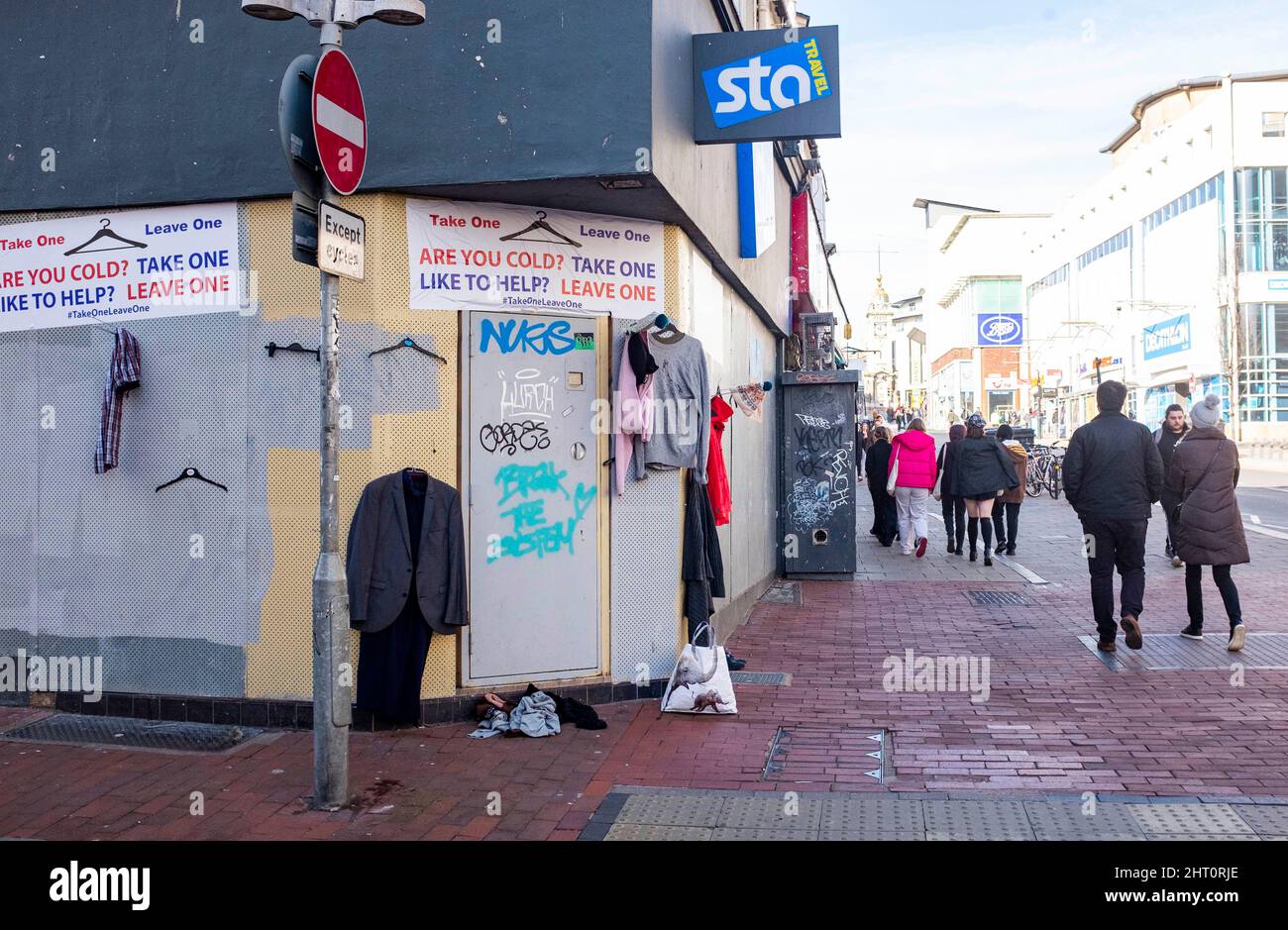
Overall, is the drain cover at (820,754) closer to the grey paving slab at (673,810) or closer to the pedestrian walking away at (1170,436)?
the grey paving slab at (673,810)

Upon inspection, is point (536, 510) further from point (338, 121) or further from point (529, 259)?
point (338, 121)

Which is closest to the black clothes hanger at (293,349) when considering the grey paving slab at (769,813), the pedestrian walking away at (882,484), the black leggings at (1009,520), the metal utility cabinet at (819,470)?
the grey paving slab at (769,813)

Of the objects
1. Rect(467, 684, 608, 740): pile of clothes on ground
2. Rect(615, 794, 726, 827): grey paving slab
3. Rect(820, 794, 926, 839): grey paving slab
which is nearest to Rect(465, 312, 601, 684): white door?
Rect(467, 684, 608, 740): pile of clothes on ground

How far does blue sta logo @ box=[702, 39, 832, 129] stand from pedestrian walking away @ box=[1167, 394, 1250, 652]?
4.10 m

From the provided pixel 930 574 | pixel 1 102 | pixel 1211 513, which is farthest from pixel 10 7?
pixel 930 574

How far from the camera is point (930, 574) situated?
14.2 meters

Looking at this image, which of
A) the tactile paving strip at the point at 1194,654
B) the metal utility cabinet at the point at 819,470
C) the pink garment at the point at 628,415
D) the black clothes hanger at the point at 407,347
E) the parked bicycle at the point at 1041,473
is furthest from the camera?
the parked bicycle at the point at 1041,473

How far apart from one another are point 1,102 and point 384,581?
3.99 metres

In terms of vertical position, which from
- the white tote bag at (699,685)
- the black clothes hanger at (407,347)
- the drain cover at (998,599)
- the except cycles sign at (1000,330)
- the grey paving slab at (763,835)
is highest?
the except cycles sign at (1000,330)

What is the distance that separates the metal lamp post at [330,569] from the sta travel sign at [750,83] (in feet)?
9.94

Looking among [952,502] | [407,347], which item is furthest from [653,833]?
[952,502]

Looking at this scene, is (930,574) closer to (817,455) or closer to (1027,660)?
(817,455)

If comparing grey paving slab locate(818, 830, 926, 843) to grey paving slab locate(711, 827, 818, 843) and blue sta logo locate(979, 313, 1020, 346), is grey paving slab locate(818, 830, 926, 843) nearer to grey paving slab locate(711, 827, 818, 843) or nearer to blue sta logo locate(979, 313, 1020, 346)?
grey paving slab locate(711, 827, 818, 843)

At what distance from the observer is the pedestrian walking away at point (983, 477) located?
14852 millimetres
